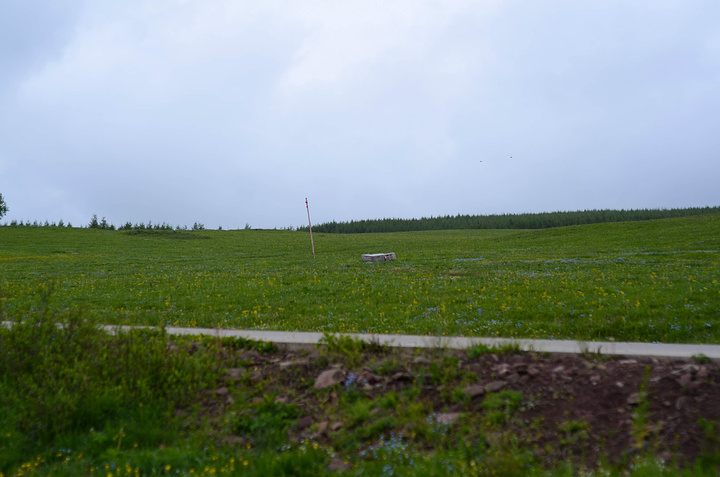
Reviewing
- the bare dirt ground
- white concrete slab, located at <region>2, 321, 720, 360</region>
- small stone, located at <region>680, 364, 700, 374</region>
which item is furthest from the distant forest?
small stone, located at <region>680, 364, 700, 374</region>

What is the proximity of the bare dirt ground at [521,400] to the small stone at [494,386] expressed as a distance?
0.04ft

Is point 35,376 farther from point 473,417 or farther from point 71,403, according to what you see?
point 473,417

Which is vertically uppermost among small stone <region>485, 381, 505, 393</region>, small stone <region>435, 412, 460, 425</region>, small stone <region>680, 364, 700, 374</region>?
small stone <region>680, 364, 700, 374</region>

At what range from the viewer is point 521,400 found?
16.5 feet

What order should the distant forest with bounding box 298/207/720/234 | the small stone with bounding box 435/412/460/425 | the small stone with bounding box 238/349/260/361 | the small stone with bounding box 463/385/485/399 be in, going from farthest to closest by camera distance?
the distant forest with bounding box 298/207/720/234 < the small stone with bounding box 238/349/260/361 < the small stone with bounding box 463/385/485/399 < the small stone with bounding box 435/412/460/425

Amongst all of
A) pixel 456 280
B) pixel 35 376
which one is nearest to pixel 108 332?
pixel 35 376

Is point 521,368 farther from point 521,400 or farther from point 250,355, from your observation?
point 250,355

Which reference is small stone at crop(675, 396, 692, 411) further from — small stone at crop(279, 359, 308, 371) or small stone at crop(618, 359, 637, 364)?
small stone at crop(279, 359, 308, 371)

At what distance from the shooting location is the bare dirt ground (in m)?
4.28

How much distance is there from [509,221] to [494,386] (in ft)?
417

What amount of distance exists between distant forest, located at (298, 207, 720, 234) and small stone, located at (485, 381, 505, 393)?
105618mm

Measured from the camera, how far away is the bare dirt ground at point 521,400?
Answer: 4277mm

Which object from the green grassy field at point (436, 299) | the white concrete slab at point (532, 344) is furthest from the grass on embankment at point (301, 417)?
the green grassy field at point (436, 299)

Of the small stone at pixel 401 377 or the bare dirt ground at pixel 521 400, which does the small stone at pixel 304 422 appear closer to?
the bare dirt ground at pixel 521 400
